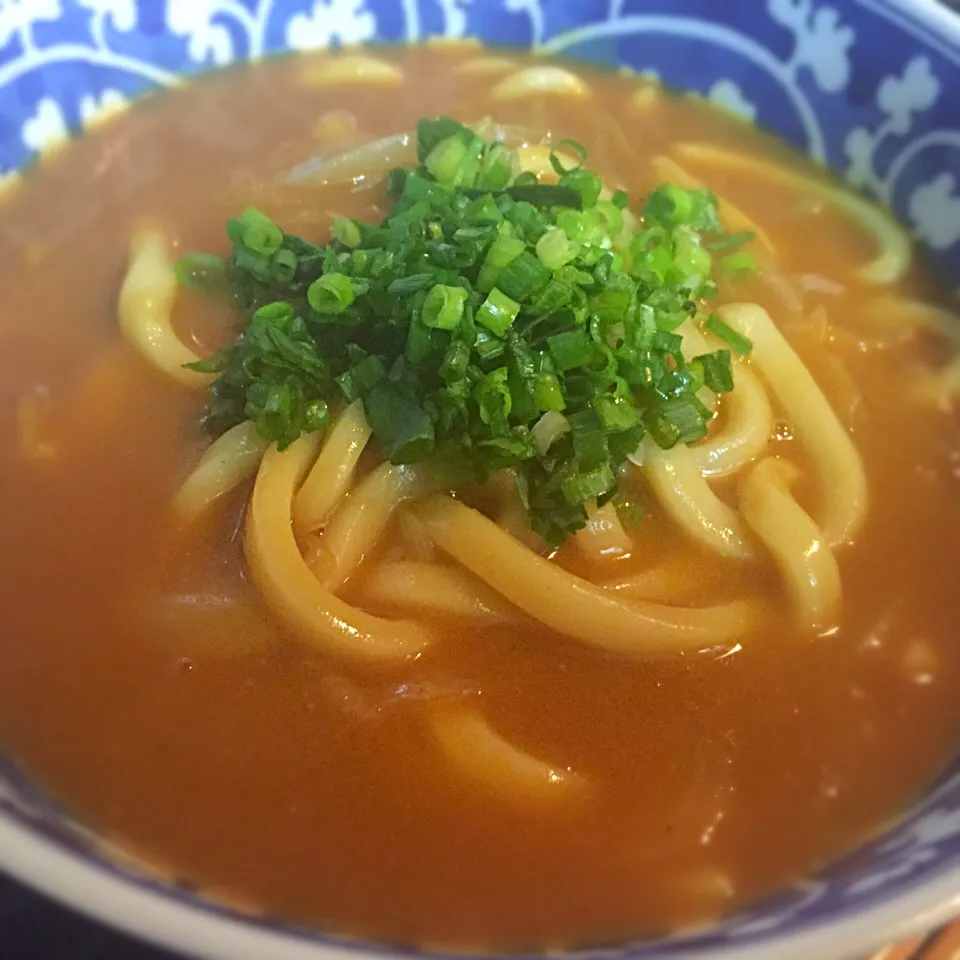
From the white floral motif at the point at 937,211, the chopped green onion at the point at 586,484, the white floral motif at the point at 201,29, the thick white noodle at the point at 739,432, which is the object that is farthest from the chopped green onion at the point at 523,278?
the white floral motif at the point at 201,29

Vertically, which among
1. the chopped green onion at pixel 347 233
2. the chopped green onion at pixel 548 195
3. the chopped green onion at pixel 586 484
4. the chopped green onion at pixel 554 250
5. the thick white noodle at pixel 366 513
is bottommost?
the thick white noodle at pixel 366 513

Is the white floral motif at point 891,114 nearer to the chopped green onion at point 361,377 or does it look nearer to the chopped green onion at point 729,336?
the chopped green onion at point 729,336

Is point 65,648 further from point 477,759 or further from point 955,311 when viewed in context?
point 955,311

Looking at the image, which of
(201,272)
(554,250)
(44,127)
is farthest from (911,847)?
(44,127)

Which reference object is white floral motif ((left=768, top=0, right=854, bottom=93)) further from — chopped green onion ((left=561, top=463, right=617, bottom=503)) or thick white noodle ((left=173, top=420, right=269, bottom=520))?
thick white noodle ((left=173, top=420, right=269, bottom=520))

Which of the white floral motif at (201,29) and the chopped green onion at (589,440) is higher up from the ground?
the white floral motif at (201,29)

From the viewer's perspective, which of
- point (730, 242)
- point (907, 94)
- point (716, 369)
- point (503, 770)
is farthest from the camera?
point (907, 94)

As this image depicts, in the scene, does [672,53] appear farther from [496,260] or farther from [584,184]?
[496,260]

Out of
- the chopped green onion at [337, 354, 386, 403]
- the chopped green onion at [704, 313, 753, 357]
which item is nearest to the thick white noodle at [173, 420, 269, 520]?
the chopped green onion at [337, 354, 386, 403]
